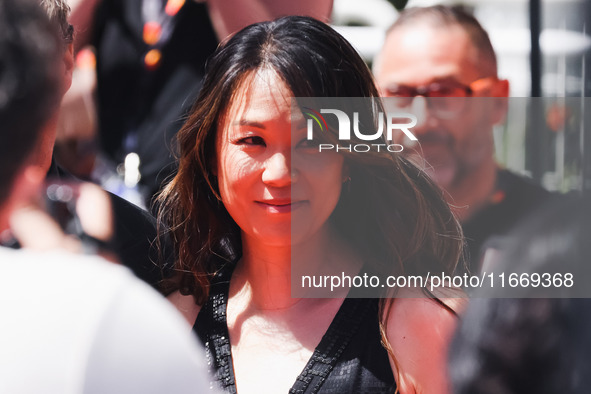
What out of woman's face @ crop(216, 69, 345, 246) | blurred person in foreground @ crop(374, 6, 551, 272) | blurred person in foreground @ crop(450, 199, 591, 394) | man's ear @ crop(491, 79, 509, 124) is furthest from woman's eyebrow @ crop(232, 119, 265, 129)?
blurred person in foreground @ crop(450, 199, 591, 394)

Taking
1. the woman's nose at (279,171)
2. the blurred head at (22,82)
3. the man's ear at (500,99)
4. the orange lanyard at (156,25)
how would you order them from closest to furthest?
the blurred head at (22,82) → the woman's nose at (279,171) → the man's ear at (500,99) → the orange lanyard at (156,25)

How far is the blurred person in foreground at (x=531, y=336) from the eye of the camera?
61cm

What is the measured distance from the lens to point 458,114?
150 cm

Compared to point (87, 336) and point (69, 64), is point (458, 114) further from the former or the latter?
point (87, 336)

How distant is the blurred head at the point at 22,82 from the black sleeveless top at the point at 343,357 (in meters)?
Answer: 0.62

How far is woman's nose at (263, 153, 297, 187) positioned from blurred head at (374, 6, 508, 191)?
0.98 ft

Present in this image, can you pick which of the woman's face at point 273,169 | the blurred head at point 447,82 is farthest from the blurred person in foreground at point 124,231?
the blurred head at point 447,82

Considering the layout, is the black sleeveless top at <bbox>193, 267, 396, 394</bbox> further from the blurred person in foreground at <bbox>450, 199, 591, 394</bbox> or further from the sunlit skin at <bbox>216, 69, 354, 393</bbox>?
the blurred person in foreground at <bbox>450, 199, 591, 394</bbox>

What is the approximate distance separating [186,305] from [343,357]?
356 mm

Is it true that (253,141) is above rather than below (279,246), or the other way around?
above

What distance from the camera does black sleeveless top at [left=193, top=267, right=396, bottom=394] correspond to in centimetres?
122

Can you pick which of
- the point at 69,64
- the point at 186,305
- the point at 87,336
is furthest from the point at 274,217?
the point at 87,336

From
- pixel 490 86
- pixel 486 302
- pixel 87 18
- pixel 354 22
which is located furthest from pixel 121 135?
pixel 486 302

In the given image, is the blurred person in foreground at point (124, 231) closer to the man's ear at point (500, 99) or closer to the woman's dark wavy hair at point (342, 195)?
the woman's dark wavy hair at point (342, 195)
